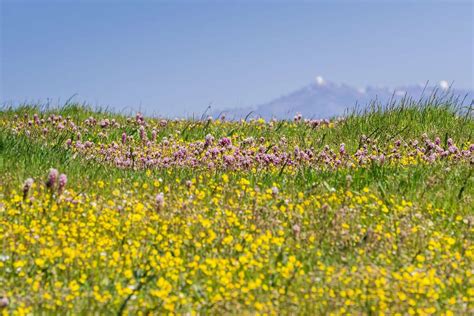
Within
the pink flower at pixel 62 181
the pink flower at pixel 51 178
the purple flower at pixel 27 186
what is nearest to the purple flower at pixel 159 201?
the pink flower at pixel 62 181

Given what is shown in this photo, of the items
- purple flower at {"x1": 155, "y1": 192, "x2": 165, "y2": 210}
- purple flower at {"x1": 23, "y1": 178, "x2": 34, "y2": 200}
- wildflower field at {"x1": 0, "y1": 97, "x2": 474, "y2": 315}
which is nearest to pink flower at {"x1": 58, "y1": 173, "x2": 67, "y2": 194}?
wildflower field at {"x1": 0, "y1": 97, "x2": 474, "y2": 315}

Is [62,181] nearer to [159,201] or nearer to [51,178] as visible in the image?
[51,178]

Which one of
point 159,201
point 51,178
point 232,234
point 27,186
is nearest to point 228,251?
point 232,234

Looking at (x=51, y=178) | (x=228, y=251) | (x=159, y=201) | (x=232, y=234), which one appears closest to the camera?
(x=228, y=251)

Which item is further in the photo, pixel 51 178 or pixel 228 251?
pixel 51 178

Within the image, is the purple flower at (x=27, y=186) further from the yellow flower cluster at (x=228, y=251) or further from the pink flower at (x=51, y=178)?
the pink flower at (x=51, y=178)

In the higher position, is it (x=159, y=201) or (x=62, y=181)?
(x=62, y=181)

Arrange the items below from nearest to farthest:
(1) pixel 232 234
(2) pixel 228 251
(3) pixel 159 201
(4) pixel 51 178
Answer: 1. (2) pixel 228 251
2. (1) pixel 232 234
3. (3) pixel 159 201
4. (4) pixel 51 178

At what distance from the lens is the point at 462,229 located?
8.91 meters

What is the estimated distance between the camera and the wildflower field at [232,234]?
7.16 m

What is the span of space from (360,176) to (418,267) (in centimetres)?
275

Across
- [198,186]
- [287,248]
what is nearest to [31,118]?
[198,186]

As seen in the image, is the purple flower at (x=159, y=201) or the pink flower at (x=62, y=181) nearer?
the purple flower at (x=159, y=201)

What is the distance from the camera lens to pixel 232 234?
846 centimetres
